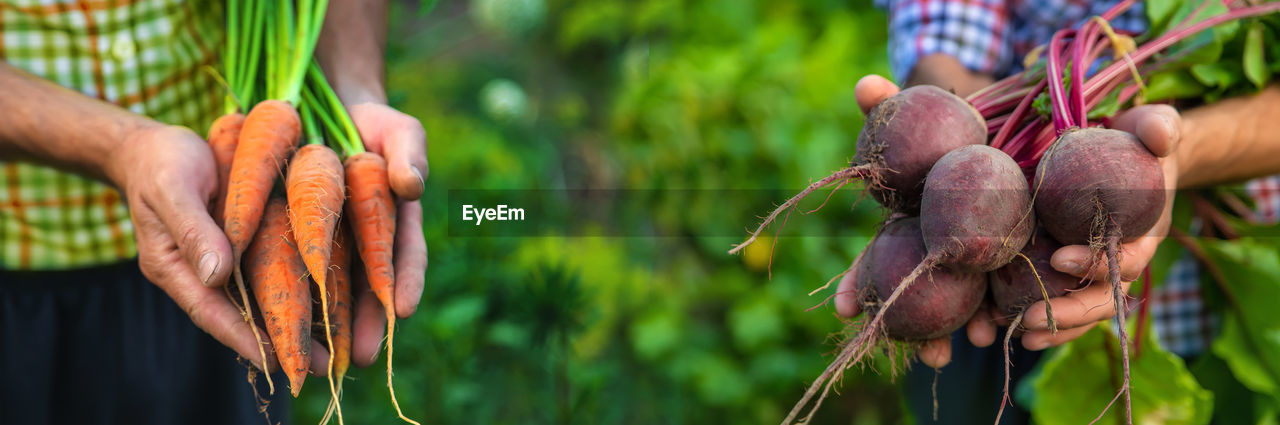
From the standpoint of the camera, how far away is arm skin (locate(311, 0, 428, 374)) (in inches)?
41.8

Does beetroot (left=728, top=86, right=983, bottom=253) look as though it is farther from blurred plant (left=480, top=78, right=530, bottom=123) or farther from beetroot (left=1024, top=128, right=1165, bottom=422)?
blurred plant (left=480, top=78, right=530, bottom=123)

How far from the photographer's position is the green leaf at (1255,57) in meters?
1.13

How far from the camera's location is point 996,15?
1.42m

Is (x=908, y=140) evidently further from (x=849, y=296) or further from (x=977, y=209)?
(x=849, y=296)

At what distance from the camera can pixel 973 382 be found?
4.83ft

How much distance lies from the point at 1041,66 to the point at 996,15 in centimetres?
31

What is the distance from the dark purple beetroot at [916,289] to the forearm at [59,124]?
977 millimetres

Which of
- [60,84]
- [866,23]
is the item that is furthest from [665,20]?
[60,84]

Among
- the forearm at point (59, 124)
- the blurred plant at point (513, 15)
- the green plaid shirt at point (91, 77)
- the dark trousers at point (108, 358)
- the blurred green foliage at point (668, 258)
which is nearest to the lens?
the forearm at point (59, 124)

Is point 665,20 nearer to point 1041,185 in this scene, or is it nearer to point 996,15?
point 996,15

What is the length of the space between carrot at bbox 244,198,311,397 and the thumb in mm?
80

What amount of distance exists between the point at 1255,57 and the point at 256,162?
4.66 ft

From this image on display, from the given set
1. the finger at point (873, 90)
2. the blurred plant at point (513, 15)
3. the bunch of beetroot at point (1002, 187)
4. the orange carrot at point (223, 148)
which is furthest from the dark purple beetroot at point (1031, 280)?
the blurred plant at point (513, 15)

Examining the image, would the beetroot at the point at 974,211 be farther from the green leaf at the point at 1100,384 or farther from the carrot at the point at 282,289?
the carrot at the point at 282,289
